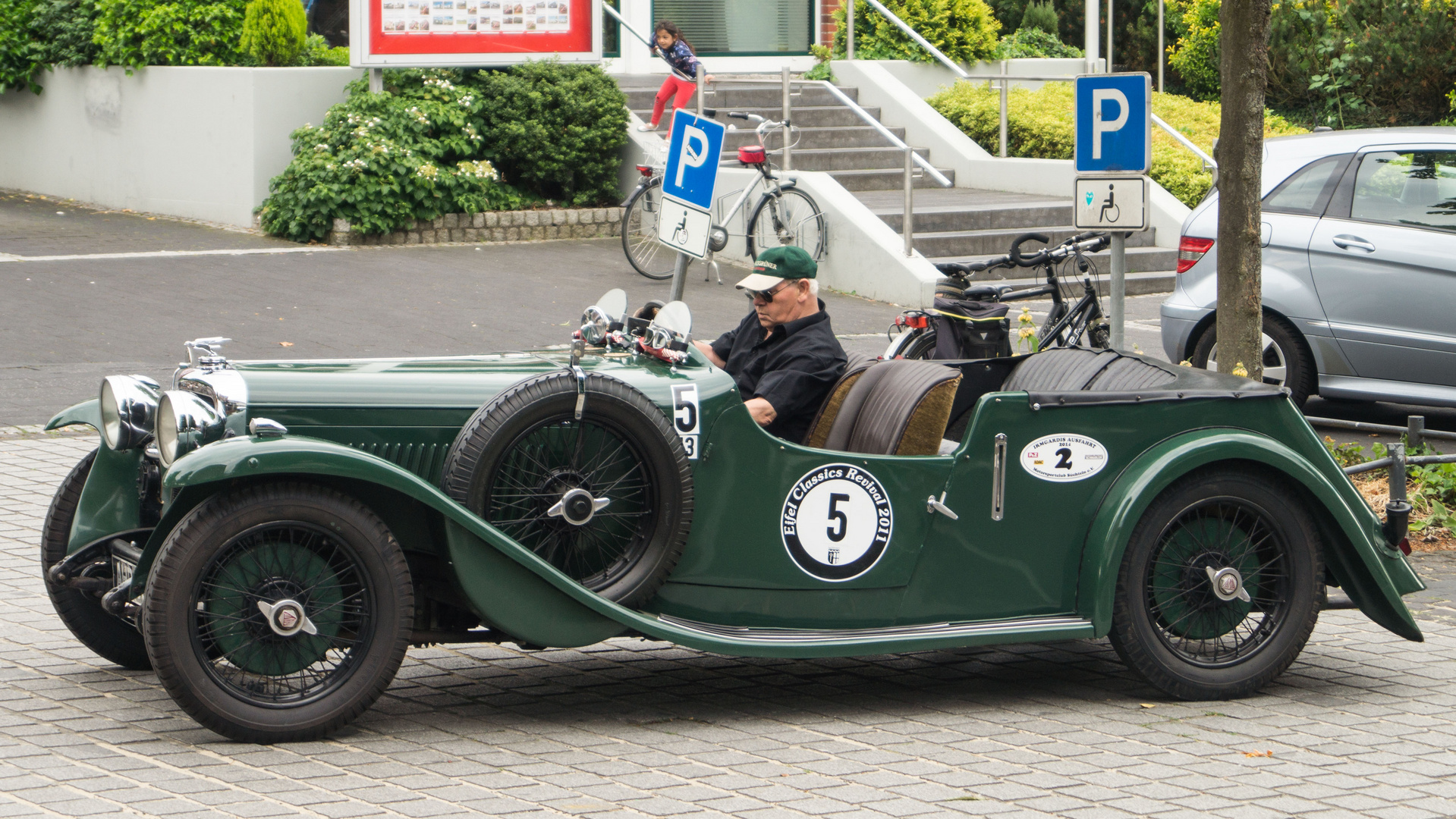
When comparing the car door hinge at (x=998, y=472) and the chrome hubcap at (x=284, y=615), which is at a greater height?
the car door hinge at (x=998, y=472)

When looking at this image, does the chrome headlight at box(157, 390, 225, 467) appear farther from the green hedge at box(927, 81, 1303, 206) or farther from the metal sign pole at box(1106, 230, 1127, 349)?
the green hedge at box(927, 81, 1303, 206)

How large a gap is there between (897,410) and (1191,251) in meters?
5.49

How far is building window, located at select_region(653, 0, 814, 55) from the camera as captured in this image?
68.0 ft

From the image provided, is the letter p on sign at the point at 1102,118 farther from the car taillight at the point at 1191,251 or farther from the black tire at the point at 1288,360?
the car taillight at the point at 1191,251

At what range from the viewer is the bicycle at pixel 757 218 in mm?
15148

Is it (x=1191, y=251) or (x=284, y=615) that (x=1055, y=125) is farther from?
(x=284, y=615)

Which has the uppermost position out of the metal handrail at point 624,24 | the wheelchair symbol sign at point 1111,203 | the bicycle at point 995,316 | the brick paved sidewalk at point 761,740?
the metal handrail at point 624,24

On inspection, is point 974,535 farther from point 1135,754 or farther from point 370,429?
point 370,429

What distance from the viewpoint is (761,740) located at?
5.02 m

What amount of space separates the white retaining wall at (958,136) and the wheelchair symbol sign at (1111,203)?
9639mm

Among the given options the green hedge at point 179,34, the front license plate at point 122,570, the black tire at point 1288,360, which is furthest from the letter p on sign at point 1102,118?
the green hedge at point 179,34

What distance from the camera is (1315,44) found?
2417cm

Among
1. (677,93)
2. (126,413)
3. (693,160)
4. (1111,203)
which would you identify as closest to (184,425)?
(126,413)

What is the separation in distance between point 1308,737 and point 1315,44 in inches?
829
